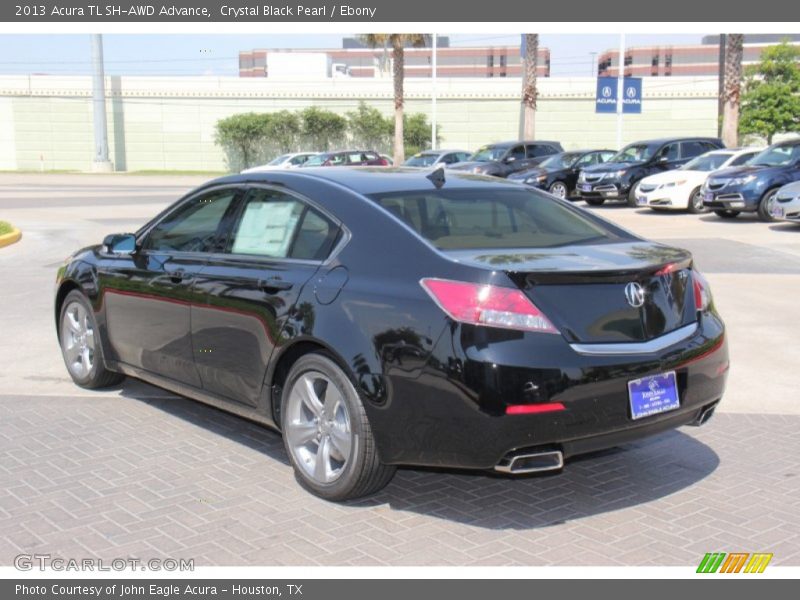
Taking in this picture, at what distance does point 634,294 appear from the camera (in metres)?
4.25

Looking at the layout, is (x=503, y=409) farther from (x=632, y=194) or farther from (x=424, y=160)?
(x=424, y=160)

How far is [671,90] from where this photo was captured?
55594 millimetres

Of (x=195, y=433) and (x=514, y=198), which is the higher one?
(x=514, y=198)

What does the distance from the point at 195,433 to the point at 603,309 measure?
9.57 feet

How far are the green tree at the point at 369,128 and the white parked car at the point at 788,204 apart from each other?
138ft

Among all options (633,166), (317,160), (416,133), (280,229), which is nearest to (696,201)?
(633,166)

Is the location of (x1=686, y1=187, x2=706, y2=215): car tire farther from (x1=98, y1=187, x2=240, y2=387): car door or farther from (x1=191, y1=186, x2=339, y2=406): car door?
(x1=191, y1=186, x2=339, y2=406): car door

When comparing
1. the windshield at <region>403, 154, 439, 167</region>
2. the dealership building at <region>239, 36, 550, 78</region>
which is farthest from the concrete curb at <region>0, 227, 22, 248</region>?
the dealership building at <region>239, 36, 550, 78</region>

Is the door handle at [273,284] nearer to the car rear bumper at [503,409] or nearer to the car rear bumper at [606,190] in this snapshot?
the car rear bumper at [503,409]

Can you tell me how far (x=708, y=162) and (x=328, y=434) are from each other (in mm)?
20756

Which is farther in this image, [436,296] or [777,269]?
[777,269]

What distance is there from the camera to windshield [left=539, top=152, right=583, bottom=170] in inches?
1085
